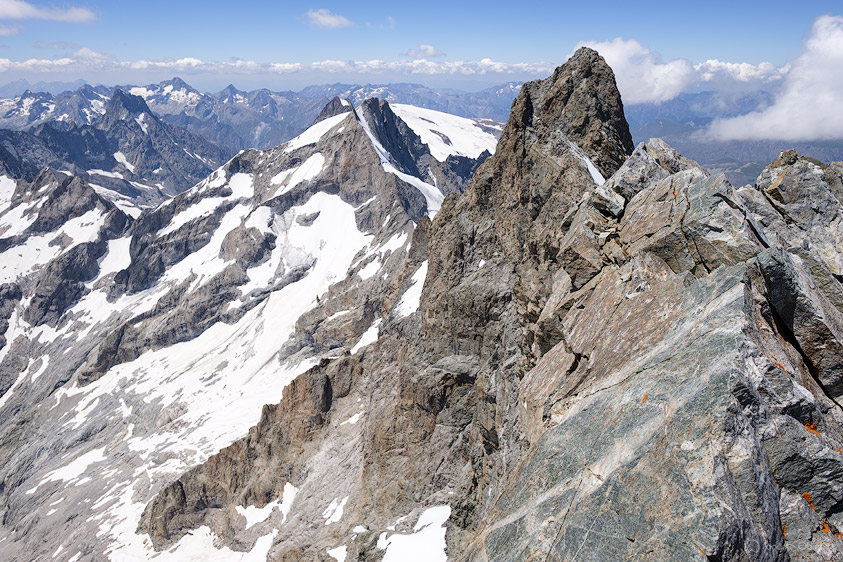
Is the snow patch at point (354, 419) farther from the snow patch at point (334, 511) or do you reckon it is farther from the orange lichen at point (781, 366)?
the orange lichen at point (781, 366)

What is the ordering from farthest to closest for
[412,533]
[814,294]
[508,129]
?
[508,129]
[412,533]
[814,294]

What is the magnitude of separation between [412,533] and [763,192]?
26495 mm

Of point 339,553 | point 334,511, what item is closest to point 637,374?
point 339,553

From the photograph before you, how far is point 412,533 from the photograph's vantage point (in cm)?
3106

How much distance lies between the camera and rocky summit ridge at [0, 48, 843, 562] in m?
10.0

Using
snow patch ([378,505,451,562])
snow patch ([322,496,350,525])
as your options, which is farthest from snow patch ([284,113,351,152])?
snow patch ([378,505,451,562])

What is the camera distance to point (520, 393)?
60.9 ft

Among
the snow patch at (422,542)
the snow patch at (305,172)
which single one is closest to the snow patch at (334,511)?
the snow patch at (422,542)

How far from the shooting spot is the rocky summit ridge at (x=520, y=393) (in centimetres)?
1003

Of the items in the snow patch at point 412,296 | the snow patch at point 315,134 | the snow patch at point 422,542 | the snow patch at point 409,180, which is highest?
the snow patch at point 315,134

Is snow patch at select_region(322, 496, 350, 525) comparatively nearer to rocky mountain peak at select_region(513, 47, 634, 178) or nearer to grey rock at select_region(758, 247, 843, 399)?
rocky mountain peak at select_region(513, 47, 634, 178)

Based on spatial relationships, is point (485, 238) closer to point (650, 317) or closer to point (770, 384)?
point (650, 317)

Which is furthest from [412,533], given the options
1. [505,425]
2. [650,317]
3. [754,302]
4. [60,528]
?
[60,528]

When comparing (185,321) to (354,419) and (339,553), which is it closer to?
(354,419)
